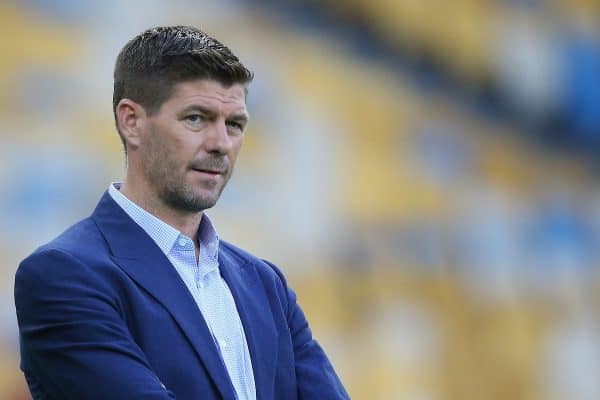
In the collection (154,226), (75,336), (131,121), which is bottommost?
(75,336)

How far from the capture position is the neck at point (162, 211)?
1.26 metres

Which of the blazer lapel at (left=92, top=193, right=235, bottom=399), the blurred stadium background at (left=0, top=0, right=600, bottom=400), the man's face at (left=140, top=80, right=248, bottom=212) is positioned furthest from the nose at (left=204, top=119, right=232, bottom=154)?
the blurred stadium background at (left=0, top=0, right=600, bottom=400)

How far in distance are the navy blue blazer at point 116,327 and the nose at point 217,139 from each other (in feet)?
0.37

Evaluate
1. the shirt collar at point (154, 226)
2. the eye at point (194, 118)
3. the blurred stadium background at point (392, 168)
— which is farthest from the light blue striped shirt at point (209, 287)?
the blurred stadium background at point (392, 168)

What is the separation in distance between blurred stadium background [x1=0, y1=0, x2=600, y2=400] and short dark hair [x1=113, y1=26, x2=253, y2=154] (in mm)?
1634

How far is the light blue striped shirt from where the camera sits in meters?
1.22

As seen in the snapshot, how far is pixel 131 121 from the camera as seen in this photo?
127 cm

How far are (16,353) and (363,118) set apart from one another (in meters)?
1.41

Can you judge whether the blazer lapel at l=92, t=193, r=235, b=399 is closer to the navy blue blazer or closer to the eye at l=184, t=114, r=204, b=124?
the navy blue blazer

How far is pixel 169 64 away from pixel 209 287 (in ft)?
0.76

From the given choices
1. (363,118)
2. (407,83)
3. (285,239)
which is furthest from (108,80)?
(407,83)

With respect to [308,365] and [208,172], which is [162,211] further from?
[308,365]

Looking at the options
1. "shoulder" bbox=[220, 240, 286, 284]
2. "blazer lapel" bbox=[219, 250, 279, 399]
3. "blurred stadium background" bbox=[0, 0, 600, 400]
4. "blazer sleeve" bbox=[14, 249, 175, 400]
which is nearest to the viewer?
"blazer sleeve" bbox=[14, 249, 175, 400]

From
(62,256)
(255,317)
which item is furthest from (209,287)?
(62,256)
